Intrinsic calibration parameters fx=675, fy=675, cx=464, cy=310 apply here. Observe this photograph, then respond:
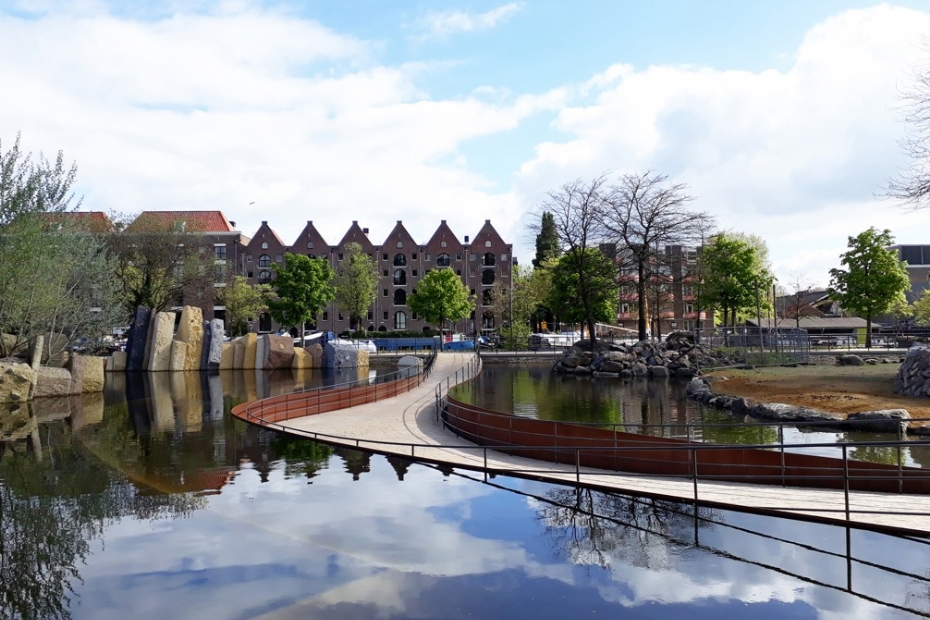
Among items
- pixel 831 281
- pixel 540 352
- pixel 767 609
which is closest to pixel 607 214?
pixel 540 352

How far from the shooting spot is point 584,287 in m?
49.4

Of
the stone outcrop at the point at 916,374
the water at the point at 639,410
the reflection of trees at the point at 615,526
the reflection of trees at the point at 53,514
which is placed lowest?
the water at the point at 639,410

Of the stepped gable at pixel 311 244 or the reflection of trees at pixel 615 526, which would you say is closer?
the reflection of trees at pixel 615 526

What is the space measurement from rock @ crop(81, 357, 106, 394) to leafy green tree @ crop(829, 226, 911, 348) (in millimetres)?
51791

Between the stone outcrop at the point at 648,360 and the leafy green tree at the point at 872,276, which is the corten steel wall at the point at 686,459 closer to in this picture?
the stone outcrop at the point at 648,360

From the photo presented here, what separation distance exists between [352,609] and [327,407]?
656 inches

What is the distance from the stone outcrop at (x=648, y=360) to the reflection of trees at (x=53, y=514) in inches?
1186

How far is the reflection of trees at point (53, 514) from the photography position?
866 cm

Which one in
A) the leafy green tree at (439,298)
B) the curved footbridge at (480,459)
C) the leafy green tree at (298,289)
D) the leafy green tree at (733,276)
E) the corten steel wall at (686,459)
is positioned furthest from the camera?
the leafy green tree at (439,298)

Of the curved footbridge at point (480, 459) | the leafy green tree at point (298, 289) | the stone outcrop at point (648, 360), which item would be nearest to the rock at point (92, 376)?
the curved footbridge at point (480, 459)

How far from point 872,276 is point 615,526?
50.6 meters

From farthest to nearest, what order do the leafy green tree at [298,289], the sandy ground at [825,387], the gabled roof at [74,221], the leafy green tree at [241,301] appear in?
the leafy green tree at [241,301]
the leafy green tree at [298,289]
the gabled roof at [74,221]
the sandy ground at [825,387]

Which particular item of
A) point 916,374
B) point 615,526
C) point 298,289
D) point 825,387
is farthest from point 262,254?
point 615,526

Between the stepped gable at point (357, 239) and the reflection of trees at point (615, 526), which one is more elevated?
the stepped gable at point (357, 239)
